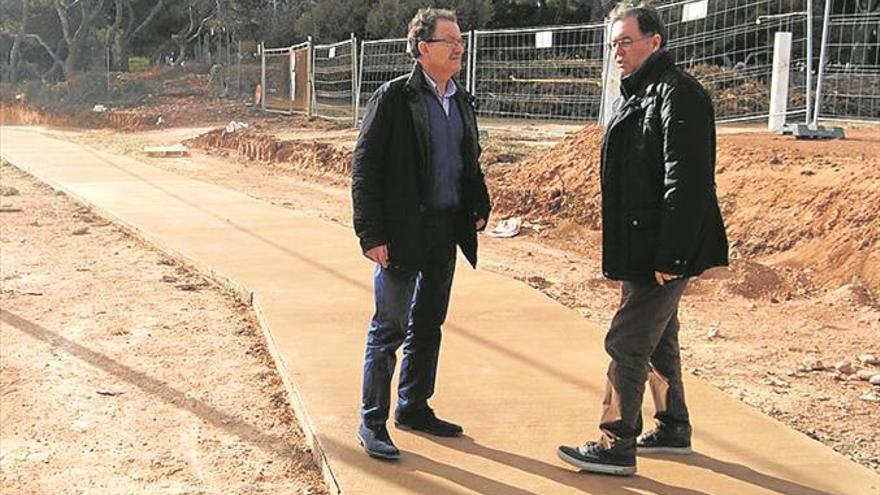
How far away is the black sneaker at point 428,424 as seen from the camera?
167 inches

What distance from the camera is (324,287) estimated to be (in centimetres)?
717

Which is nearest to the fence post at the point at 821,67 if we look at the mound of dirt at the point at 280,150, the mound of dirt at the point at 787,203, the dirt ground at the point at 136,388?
the mound of dirt at the point at 787,203

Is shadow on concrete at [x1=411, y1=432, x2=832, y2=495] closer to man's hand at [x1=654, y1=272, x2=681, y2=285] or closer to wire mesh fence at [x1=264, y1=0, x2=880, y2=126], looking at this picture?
man's hand at [x1=654, y1=272, x2=681, y2=285]

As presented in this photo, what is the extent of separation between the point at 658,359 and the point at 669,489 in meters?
0.53

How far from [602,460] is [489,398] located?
3.39 feet

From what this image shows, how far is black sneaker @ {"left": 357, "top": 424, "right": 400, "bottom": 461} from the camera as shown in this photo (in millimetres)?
3960

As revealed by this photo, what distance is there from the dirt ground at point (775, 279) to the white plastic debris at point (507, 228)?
10 cm

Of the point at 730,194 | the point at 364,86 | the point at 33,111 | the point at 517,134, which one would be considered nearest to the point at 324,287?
the point at 730,194

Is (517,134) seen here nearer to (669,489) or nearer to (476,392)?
(476,392)

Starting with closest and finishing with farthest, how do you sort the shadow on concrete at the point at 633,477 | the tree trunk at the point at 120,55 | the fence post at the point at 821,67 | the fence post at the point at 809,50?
the shadow on concrete at the point at 633,477 → the fence post at the point at 821,67 → the fence post at the point at 809,50 → the tree trunk at the point at 120,55

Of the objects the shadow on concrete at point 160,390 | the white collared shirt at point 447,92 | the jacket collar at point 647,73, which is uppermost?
the jacket collar at point 647,73

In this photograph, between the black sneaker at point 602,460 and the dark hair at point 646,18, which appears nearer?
the dark hair at point 646,18

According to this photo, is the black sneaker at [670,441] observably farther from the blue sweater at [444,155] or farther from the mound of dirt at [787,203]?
the mound of dirt at [787,203]

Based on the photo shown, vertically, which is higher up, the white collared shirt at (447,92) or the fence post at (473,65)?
the fence post at (473,65)
